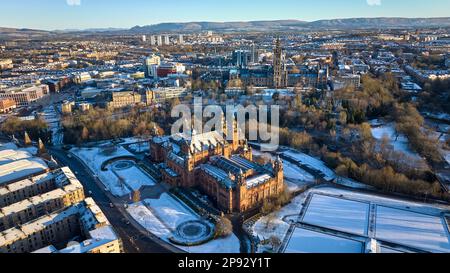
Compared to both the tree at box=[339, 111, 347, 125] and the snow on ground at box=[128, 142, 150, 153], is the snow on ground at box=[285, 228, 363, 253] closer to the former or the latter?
the snow on ground at box=[128, 142, 150, 153]

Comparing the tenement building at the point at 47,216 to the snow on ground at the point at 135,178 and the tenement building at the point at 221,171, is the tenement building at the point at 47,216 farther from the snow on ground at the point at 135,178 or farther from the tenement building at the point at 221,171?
the tenement building at the point at 221,171

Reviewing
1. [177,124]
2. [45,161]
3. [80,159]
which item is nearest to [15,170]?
[45,161]

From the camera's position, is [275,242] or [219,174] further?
[219,174]

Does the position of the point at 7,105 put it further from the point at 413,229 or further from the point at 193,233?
the point at 413,229

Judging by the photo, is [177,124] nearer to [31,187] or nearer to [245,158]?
[245,158]

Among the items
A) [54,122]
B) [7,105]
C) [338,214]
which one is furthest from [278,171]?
[7,105]

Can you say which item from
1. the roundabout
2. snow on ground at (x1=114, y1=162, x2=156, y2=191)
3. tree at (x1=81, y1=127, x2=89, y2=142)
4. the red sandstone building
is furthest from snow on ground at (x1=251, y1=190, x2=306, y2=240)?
the red sandstone building
